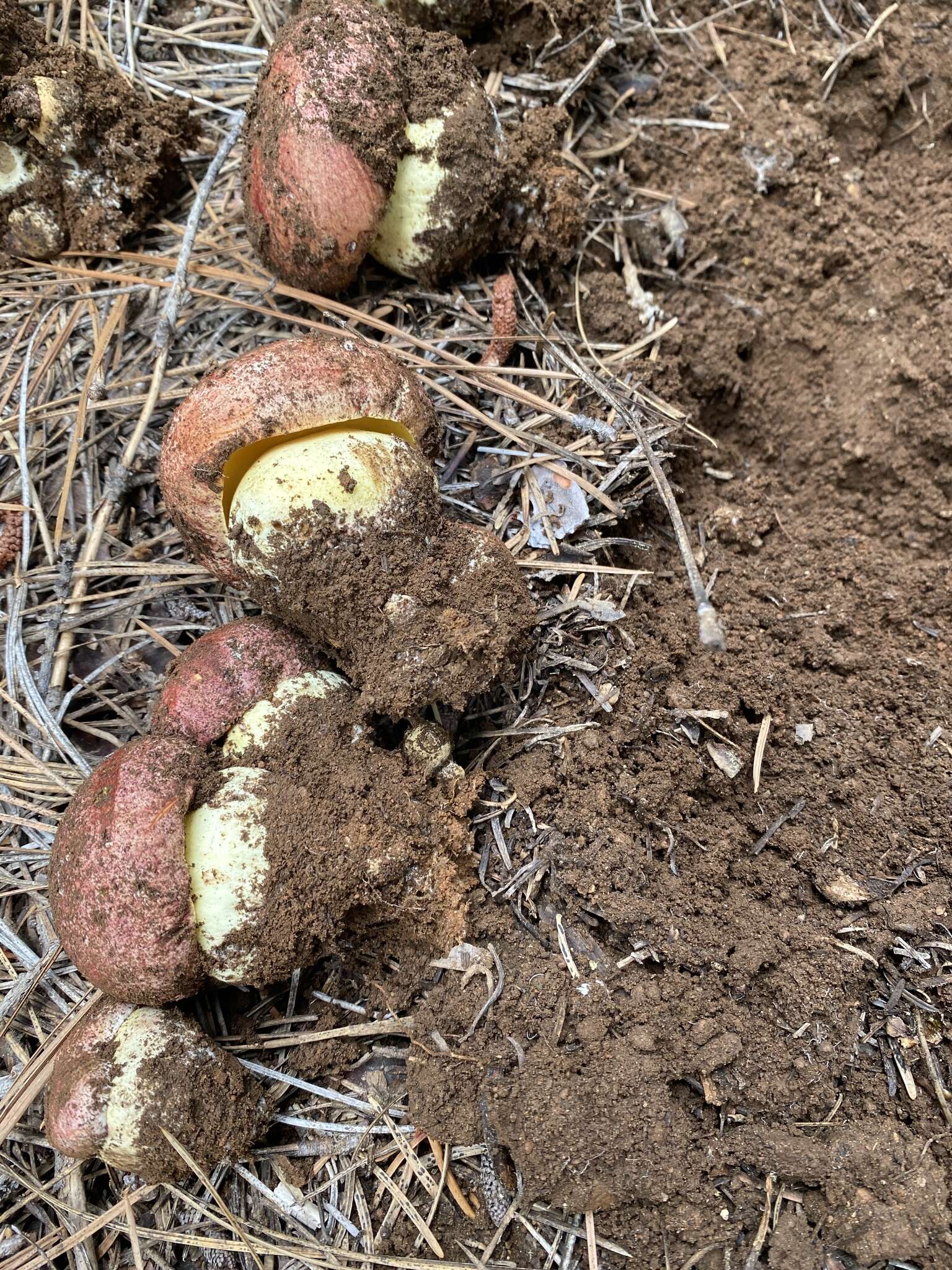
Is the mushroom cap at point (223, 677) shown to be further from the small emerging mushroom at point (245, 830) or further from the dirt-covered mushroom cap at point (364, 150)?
the dirt-covered mushroom cap at point (364, 150)

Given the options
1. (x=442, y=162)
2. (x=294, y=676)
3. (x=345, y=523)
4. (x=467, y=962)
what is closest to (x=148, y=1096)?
(x=467, y=962)

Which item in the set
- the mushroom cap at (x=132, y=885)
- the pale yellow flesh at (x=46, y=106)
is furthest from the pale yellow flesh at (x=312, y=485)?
the pale yellow flesh at (x=46, y=106)

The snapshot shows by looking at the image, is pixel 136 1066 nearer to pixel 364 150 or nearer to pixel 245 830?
pixel 245 830

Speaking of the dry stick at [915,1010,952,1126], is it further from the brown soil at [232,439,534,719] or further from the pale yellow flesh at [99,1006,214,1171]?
the pale yellow flesh at [99,1006,214,1171]

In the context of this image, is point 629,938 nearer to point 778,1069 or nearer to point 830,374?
point 778,1069

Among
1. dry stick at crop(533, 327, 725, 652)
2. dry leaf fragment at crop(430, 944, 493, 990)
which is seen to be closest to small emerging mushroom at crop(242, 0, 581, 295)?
dry stick at crop(533, 327, 725, 652)
